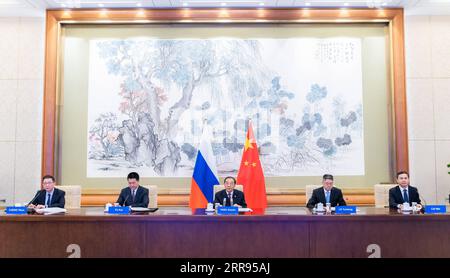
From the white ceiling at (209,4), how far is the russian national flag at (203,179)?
79.5 inches

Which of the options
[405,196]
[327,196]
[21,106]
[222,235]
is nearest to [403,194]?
[405,196]

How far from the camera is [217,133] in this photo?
5.50 m

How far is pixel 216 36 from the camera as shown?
5.63 metres

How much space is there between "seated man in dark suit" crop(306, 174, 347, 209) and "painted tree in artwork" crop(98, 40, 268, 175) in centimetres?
189

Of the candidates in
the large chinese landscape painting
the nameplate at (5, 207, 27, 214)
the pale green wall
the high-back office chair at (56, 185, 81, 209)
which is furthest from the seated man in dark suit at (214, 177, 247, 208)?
the nameplate at (5, 207, 27, 214)

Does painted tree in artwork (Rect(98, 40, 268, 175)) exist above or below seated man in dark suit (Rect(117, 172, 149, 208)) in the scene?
above

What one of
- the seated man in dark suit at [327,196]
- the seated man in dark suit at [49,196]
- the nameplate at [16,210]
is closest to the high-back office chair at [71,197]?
the seated man in dark suit at [49,196]

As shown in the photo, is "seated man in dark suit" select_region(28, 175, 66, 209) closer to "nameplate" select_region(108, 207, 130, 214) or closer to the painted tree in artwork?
"nameplate" select_region(108, 207, 130, 214)

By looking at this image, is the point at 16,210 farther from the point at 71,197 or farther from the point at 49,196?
the point at 71,197

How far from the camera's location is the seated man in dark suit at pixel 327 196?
4.19m

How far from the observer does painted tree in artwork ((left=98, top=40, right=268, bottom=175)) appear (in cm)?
548

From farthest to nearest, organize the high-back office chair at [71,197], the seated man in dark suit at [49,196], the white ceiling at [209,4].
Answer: the white ceiling at [209,4] → the high-back office chair at [71,197] → the seated man in dark suit at [49,196]

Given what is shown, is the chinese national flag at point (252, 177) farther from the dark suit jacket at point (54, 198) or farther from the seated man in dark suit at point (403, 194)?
the dark suit jacket at point (54, 198)

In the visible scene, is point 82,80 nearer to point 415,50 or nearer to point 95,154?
point 95,154
